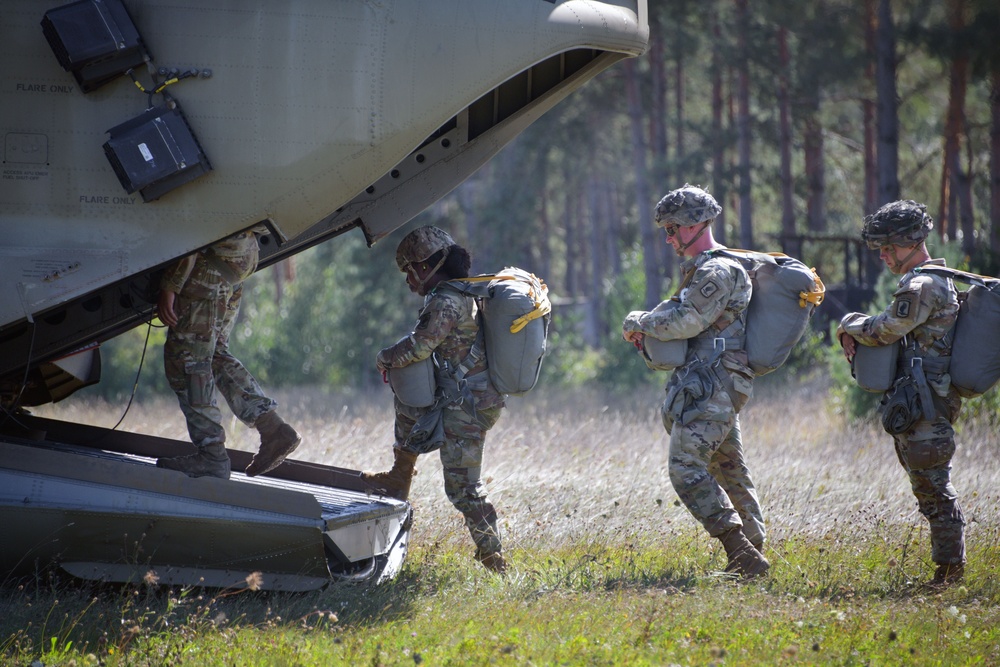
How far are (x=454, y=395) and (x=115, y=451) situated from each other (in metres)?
2.53

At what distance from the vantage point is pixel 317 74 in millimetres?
5531

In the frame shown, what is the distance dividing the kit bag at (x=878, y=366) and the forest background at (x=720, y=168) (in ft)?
28.2

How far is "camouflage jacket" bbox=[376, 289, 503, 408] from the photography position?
575 cm

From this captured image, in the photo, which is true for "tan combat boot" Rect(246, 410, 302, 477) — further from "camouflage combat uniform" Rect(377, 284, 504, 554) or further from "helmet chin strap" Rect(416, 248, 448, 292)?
"helmet chin strap" Rect(416, 248, 448, 292)

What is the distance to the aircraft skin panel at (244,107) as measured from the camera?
536cm

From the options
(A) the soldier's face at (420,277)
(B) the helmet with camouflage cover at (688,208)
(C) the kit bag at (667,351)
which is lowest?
(C) the kit bag at (667,351)

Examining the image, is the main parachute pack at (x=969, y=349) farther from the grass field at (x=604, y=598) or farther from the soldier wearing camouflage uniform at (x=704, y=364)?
the grass field at (x=604, y=598)

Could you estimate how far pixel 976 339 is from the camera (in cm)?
566

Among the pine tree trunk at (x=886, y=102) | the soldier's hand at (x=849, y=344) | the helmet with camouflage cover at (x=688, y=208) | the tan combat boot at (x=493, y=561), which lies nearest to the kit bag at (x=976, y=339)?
the soldier's hand at (x=849, y=344)

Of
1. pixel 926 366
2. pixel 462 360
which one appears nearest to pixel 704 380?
pixel 926 366

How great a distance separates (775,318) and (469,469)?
6.52 feet

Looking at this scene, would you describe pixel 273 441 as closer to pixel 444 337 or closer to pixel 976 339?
pixel 444 337

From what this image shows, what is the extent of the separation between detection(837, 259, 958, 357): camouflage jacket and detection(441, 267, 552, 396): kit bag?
1.85 m

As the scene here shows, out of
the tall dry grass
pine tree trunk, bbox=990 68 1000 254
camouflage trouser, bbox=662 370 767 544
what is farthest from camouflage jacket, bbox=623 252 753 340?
pine tree trunk, bbox=990 68 1000 254
